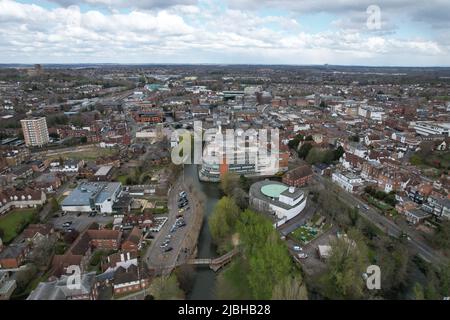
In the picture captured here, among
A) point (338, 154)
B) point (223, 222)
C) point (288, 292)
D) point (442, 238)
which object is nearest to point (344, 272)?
point (288, 292)

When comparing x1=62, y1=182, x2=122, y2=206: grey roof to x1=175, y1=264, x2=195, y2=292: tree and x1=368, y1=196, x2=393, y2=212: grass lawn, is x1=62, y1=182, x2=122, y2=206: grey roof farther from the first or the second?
x1=368, y1=196, x2=393, y2=212: grass lawn

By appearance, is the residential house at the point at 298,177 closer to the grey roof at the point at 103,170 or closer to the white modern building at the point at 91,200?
the white modern building at the point at 91,200

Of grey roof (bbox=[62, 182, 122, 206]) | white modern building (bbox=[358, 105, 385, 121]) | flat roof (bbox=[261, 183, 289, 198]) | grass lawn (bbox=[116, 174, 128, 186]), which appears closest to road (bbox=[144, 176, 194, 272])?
grey roof (bbox=[62, 182, 122, 206])

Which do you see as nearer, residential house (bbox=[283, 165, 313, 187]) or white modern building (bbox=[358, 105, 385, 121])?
residential house (bbox=[283, 165, 313, 187])

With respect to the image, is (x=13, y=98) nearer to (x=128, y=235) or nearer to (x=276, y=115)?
(x=276, y=115)

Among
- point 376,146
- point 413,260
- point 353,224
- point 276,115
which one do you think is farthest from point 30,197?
point 276,115

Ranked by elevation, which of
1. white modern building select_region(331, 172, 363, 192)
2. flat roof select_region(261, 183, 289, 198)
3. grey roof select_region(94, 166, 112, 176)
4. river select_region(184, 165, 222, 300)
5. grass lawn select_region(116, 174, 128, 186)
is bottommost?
river select_region(184, 165, 222, 300)
